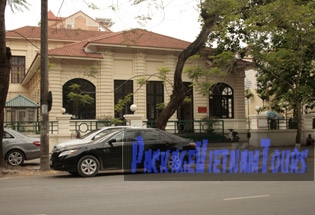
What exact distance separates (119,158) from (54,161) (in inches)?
76.5

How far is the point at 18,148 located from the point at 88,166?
465cm

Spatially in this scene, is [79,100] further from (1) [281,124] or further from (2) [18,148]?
(1) [281,124]

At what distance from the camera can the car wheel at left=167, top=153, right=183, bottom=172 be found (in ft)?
43.1

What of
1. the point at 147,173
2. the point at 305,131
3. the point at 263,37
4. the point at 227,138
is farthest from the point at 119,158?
the point at 305,131

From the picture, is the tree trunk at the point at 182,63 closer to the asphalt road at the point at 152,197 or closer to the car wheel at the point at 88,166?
the car wheel at the point at 88,166

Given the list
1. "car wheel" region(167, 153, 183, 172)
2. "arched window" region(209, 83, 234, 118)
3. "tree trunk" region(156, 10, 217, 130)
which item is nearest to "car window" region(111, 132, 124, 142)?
"car wheel" region(167, 153, 183, 172)

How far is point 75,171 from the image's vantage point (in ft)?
39.9

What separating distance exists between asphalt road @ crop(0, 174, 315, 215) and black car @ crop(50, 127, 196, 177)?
0.61m

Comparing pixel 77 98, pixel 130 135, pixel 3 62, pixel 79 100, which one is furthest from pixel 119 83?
pixel 130 135

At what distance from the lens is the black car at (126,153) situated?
12019mm

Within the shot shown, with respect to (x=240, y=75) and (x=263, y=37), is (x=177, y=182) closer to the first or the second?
(x=263, y=37)

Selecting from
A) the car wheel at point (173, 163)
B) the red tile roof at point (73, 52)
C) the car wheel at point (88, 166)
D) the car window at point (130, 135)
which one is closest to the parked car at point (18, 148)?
the car wheel at point (88, 166)

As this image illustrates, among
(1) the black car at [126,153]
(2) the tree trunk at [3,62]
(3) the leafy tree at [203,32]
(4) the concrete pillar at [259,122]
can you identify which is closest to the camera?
(1) the black car at [126,153]

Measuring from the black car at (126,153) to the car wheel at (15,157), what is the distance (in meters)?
3.63
